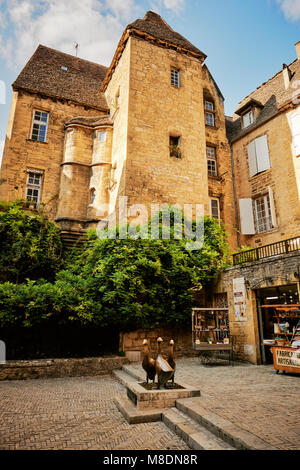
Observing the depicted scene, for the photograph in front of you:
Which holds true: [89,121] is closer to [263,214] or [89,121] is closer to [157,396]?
[263,214]

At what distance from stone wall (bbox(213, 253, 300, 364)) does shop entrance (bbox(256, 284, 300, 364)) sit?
0.15 meters

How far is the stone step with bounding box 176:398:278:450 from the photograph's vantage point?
113 inches

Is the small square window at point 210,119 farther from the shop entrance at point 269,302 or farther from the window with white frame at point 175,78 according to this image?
the shop entrance at point 269,302

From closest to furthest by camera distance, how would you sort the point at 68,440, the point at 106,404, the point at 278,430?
the point at 278,430
the point at 68,440
the point at 106,404

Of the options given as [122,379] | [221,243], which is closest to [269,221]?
[221,243]

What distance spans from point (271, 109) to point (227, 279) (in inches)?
371

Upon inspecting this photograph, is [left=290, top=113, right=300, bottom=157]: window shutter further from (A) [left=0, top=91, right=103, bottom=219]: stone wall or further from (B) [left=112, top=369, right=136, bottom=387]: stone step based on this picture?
(B) [left=112, top=369, right=136, bottom=387]: stone step

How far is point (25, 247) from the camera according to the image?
432 inches

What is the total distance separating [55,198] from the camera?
1505 centimetres

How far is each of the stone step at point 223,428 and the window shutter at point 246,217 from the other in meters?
10.7

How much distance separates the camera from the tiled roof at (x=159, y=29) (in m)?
15.1

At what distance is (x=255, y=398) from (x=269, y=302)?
19.4 feet

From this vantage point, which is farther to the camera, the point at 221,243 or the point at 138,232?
the point at 221,243

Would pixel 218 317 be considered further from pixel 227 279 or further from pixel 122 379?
pixel 122 379
